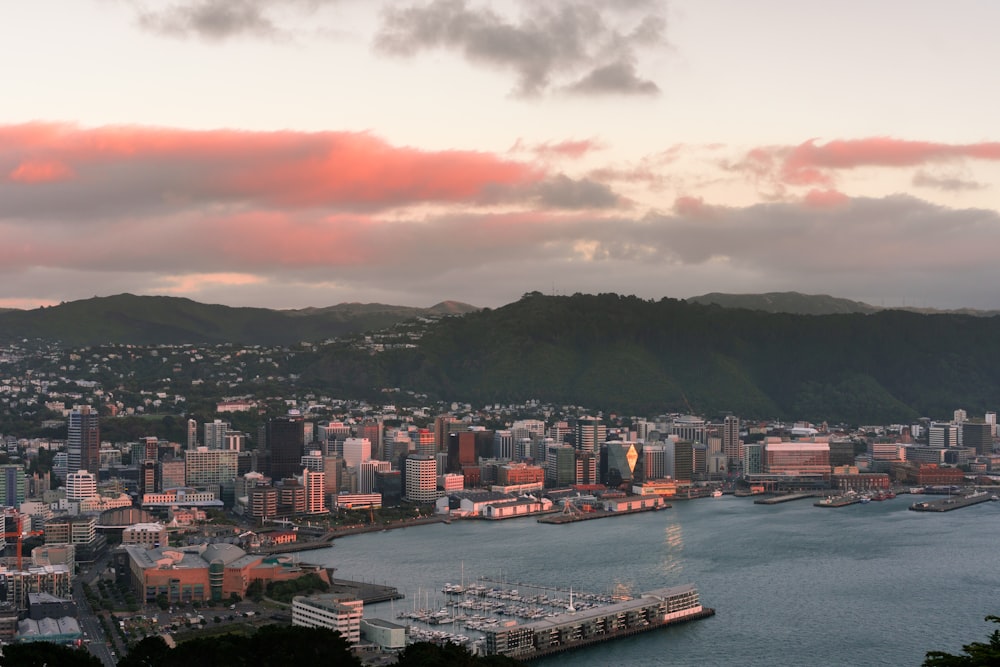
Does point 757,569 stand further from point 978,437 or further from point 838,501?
point 978,437

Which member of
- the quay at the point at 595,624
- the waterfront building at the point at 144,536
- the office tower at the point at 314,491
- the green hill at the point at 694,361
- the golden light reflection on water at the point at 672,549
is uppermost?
the green hill at the point at 694,361

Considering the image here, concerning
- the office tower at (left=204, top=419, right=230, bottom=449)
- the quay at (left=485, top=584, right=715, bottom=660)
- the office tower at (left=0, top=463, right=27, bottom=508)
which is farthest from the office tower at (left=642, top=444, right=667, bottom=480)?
the quay at (left=485, top=584, right=715, bottom=660)

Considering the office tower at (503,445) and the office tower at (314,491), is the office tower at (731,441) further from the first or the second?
the office tower at (314,491)

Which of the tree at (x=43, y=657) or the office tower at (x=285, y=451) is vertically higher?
the office tower at (x=285, y=451)

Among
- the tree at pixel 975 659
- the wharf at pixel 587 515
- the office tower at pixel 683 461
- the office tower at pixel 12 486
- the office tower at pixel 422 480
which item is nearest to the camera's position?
the tree at pixel 975 659

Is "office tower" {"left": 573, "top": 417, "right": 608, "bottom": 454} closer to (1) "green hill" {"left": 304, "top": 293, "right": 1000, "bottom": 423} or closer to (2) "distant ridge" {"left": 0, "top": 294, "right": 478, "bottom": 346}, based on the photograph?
(1) "green hill" {"left": 304, "top": 293, "right": 1000, "bottom": 423}

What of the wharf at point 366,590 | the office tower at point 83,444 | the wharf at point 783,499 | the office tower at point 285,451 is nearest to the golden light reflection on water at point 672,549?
the wharf at point 366,590

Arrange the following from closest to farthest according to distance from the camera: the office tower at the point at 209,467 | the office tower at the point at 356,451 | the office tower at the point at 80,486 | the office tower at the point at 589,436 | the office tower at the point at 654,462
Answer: the office tower at the point at 80,486 → the office tower at the point at 209,467 → the office tower at the point at 356,451 → the office tower at the point at 654,462 → the office tower at the point at 589,436
